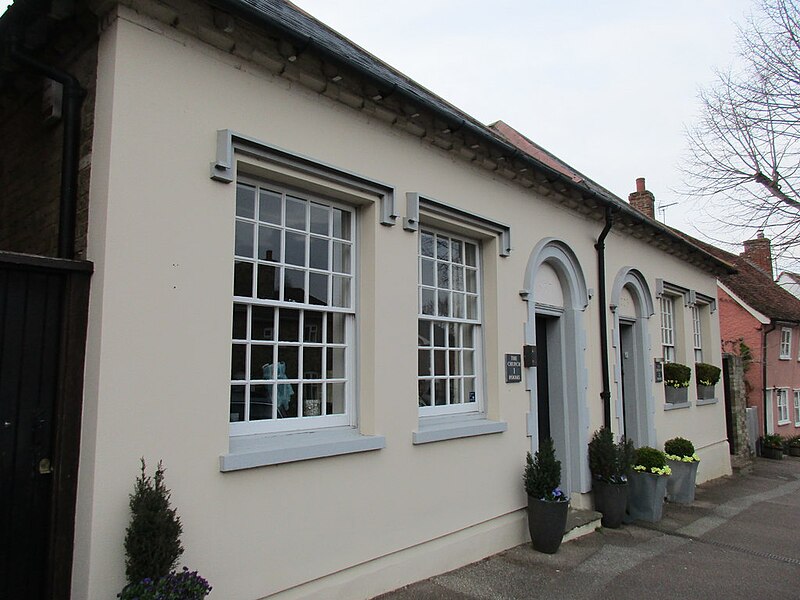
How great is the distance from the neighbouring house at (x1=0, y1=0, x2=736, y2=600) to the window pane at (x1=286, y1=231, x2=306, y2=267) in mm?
20

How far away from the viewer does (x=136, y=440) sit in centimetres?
362

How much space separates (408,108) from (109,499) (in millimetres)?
4088

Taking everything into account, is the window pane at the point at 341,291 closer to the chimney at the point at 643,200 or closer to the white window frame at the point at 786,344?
the chimney at the point at 643,200

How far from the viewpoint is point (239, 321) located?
449 cm

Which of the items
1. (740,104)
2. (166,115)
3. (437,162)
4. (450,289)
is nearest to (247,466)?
(166,115)

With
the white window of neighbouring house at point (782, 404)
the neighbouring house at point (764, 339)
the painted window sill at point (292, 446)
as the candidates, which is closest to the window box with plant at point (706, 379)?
the neighbouring house at point (764, 339)

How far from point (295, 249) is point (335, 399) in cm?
138

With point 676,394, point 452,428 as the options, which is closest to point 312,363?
point 452,428

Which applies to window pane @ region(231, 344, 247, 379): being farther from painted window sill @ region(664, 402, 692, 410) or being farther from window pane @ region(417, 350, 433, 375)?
painted window sill @ region(664, 402, 692, 410)

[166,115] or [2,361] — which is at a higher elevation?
[166,115]

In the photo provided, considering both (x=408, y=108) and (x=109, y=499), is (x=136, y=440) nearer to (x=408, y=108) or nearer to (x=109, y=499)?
(x=109, y=499)

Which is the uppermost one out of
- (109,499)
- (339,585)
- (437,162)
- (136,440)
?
(437,162)

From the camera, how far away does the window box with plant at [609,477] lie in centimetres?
771

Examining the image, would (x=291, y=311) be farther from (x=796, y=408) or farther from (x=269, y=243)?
(x=796, y=408)
